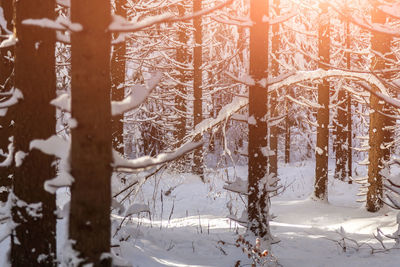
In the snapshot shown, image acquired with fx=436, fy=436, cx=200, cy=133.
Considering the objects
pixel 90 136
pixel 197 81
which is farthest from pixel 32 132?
pixel 197 81

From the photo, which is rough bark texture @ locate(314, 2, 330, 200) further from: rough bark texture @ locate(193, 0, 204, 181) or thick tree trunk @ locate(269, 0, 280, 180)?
rough bark texture @ locate(193, 0, 204, 181)

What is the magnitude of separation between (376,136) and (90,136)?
29.4 ft

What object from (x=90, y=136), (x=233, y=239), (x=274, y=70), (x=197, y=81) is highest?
(x=274, y=70)

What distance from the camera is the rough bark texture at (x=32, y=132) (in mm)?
3689

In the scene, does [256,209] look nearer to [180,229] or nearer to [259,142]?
[259,142]

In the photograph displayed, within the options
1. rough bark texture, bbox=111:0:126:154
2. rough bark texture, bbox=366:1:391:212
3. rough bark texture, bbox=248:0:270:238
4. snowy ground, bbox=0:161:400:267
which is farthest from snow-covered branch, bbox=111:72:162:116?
rough bark texture, bbox=366:1:391:212

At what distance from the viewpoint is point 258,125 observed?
6059mm

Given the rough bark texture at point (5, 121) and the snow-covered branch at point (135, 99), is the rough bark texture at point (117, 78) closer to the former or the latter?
the rough bark texture at point (5, 121)

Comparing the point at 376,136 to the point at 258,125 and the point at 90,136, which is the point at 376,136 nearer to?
the point at 258,125

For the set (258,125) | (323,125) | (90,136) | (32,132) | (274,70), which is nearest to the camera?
(90,136)

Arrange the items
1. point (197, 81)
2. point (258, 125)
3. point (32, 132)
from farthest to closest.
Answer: point (197, 81) < point (258, 125) < point (32, 132)

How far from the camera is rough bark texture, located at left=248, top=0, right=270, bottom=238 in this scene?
19.9 ft

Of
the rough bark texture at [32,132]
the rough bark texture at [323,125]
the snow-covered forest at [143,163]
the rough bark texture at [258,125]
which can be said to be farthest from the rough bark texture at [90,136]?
the rough bark texture at [323,125]

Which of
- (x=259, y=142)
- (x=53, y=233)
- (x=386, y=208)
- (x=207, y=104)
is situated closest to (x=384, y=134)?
(x=386, y=208)
